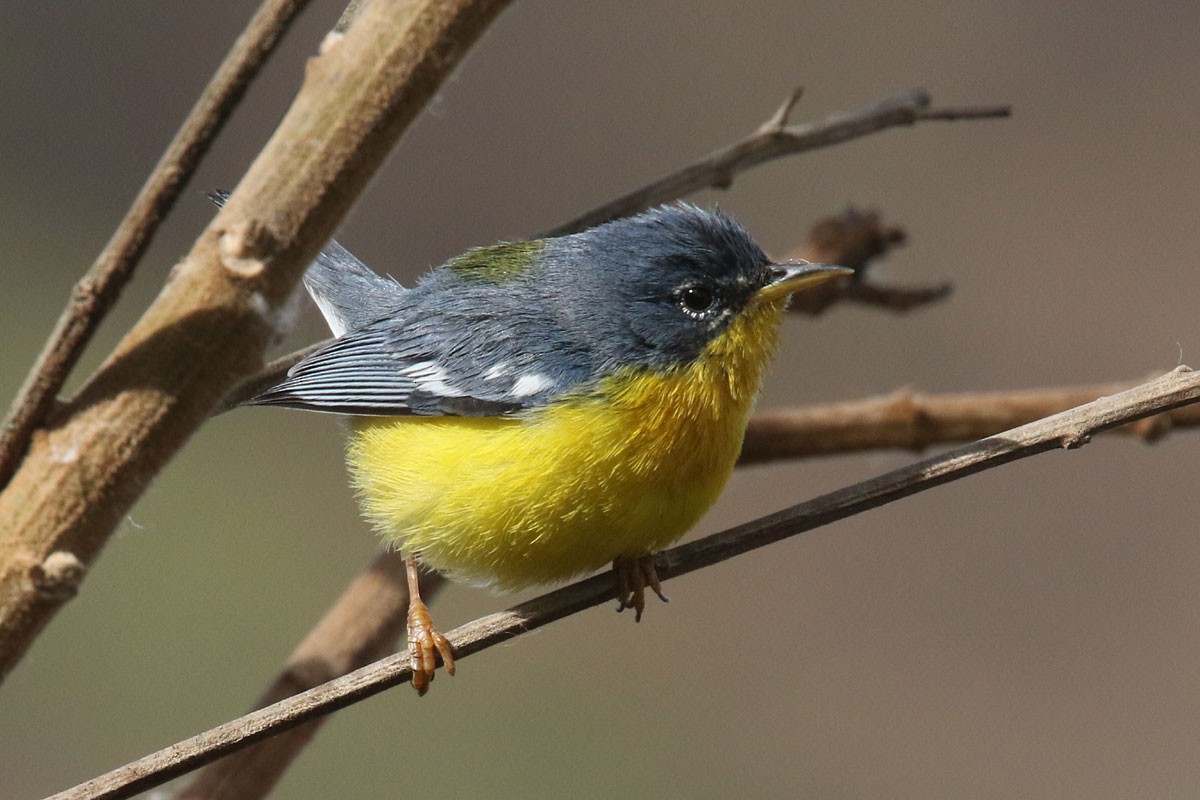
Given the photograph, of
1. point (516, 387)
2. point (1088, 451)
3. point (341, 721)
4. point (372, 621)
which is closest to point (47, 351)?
point (372, 621)

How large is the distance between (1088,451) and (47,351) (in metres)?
7.20

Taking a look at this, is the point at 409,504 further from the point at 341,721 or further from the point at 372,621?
the point at 341,721

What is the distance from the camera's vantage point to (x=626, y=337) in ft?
8.72

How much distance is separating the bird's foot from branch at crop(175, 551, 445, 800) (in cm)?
3

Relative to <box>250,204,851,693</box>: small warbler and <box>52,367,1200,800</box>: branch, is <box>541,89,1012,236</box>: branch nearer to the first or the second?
<box>250,204,851,693</box>: small warbler

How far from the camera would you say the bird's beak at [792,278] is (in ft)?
8.25

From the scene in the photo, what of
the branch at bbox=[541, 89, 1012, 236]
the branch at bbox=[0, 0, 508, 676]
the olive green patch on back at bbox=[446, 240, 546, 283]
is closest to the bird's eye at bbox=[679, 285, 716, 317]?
the branch at bbox=[541, 89, 1012, 236]

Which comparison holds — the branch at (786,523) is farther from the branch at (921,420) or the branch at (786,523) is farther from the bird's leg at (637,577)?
the branch at (921,420)

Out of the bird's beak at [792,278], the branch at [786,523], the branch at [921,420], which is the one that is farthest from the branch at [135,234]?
the branch at [921,420]

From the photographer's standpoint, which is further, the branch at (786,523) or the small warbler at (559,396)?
the small warbler at (559,396)

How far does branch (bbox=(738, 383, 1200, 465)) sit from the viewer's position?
2.47 metres

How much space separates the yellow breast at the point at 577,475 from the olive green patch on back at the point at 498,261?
0.41m

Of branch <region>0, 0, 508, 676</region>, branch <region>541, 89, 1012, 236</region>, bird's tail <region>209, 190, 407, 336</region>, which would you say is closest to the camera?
branch <region>0, 0, 508, 676</region>

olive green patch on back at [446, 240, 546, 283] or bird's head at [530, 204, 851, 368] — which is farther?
olive green patch on back at [446, 240, 546, 283]
